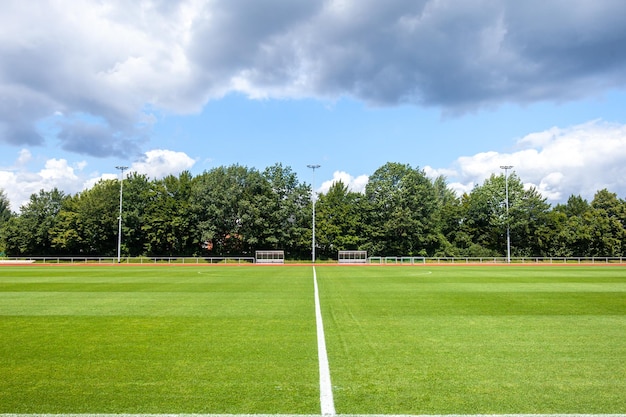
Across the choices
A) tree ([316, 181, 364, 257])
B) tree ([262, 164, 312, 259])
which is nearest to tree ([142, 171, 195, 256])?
tree ([262, 164, 312, 259])

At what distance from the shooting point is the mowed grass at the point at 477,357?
5168 millimetres

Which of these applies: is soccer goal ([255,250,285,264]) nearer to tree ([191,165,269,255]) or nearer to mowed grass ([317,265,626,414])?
tree ([191,165,269,255])

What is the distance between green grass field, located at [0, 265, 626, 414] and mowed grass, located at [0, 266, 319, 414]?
0.03 meters

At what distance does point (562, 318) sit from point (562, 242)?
60509 mm

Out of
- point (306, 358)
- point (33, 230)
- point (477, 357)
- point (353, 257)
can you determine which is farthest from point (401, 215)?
point (306, 358)

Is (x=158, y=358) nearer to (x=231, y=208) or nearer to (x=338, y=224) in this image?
(x=231, y=208)

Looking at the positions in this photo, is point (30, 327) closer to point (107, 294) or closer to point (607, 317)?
point (107, 294)

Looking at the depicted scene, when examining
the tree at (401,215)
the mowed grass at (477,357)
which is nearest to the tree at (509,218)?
the tree at (401,215)

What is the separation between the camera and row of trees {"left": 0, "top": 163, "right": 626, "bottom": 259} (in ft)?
210

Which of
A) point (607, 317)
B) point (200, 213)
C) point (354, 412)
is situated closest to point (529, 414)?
point (354, 412)

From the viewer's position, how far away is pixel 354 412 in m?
4.84

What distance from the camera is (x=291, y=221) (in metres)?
66.5

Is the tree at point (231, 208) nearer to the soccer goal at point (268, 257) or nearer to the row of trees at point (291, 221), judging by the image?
the row of trees at point (291, 221)

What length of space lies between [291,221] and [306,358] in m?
59.4
